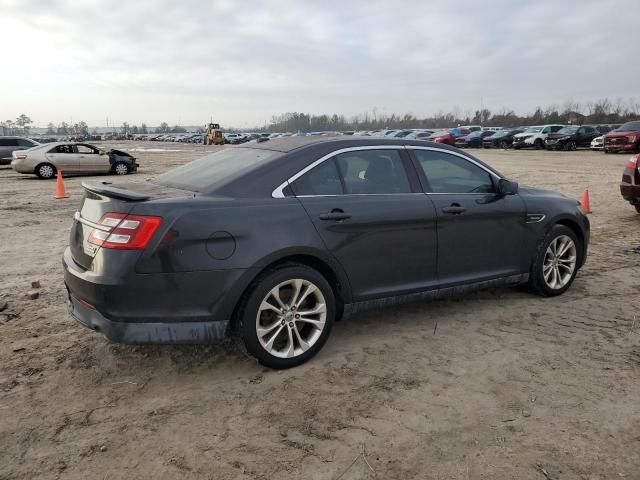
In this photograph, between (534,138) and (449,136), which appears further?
(449,136)

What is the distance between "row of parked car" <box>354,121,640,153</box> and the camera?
1044 inches

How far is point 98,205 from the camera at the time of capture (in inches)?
138

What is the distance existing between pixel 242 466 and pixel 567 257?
418 cm

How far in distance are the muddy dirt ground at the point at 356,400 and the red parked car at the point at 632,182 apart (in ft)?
14.9

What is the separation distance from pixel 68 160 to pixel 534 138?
2833cm

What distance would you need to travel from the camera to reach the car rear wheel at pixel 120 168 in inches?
802

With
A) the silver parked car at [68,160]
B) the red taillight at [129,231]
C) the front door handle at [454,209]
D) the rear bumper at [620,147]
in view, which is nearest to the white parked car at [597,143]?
the rear bumper at [620,147]

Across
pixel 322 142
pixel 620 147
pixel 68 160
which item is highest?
pixel 322 142

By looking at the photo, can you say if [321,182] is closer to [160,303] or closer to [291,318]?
[291,318]

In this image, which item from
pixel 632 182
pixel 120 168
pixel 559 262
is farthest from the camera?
pixel 120 168

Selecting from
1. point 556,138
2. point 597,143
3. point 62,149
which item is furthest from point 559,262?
point 556,138

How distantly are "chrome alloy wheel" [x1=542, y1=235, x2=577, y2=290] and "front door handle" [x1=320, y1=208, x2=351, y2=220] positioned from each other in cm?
243

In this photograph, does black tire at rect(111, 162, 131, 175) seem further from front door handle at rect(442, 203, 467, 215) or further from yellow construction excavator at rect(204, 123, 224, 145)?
yellow construction excavator at rect(204, 123, 224, 145)

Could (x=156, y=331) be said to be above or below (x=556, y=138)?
below
